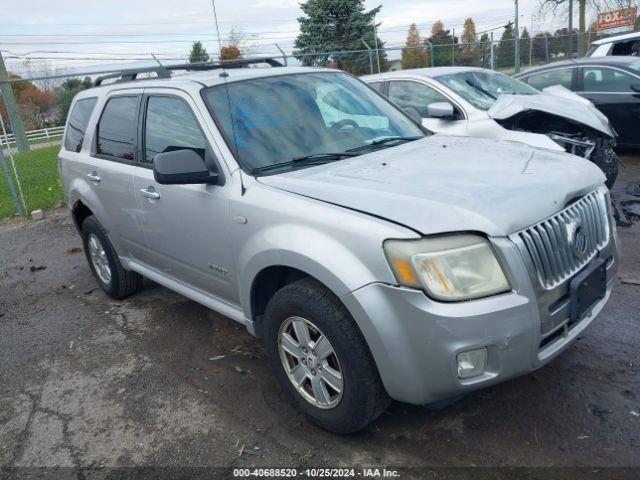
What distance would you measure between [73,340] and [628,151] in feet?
28.0

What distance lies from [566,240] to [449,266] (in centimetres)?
67

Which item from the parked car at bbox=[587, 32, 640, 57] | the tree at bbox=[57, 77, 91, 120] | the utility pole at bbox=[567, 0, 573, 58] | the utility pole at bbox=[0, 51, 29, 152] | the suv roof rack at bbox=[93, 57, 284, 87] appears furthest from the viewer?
the utility pole at bbox=[567, 0, 573, 58]

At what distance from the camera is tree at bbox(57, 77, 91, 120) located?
42.4 ft

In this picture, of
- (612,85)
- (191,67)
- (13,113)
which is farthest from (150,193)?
(13,113)

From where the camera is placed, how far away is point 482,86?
23.8 feet

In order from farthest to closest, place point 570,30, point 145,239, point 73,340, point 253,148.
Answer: point 570,30 < point 73,340 < point 145,239 < point 253,148

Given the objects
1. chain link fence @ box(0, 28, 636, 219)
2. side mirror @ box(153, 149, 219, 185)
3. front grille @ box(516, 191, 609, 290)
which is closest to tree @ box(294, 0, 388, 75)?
chain link fence @ box(0, 28, 636, 219)

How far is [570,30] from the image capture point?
24.6 m

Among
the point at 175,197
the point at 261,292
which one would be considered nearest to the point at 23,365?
the point at 175,197

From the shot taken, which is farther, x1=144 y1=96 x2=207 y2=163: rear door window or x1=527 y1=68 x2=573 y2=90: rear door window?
x1=527 y1=68 x2=573 y2=90: rear door window

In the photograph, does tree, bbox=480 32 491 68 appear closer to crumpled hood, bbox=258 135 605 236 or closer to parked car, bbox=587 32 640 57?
parked car, bbox=587 32 640 57

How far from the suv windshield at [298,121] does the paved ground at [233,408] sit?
1444 mm

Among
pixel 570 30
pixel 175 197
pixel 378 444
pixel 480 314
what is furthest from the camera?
pixel 570 30

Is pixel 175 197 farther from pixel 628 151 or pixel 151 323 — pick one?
pixel 628 151
